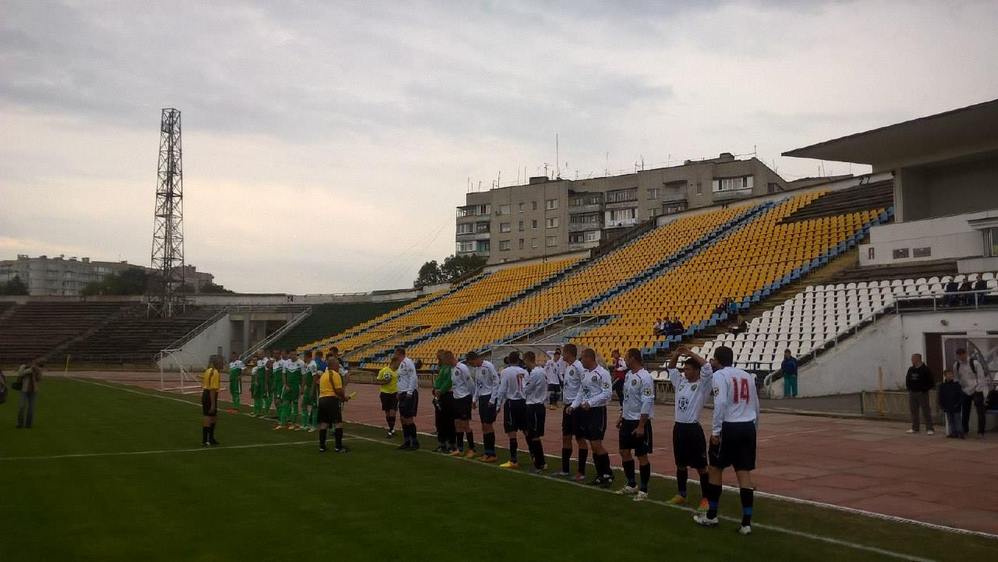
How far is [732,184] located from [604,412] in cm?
6804

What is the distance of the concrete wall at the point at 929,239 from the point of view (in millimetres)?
25297

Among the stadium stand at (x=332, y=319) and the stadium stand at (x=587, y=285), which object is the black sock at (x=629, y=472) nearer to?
the stadium stand at (x=587, y=285)

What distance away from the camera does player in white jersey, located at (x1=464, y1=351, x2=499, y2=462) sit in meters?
13.1

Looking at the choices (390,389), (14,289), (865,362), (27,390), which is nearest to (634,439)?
(390,389)

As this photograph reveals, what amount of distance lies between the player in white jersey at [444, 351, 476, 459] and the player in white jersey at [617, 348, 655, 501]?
4233 mm

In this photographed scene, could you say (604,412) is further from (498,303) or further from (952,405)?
(498,303)

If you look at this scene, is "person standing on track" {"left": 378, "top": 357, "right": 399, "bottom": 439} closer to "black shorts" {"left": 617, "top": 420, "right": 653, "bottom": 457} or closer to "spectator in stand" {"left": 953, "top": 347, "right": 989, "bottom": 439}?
"black shorts" {"left": 617, "top": 420, "right": 653, "bottom": 457}

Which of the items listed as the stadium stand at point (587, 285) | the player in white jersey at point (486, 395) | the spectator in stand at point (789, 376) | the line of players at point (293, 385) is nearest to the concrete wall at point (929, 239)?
the spectator in stand at point (789, 376)

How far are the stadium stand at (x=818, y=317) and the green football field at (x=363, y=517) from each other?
48.4 feet

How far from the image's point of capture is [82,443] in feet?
48.1

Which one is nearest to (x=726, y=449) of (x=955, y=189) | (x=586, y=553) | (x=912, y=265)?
(x=586, y=553)

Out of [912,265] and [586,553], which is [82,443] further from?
[912,265]

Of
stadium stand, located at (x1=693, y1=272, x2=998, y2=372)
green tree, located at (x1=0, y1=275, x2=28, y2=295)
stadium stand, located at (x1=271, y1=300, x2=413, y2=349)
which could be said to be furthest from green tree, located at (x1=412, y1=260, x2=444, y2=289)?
stadium stand, located at (x1=693, y1=272, x2=998, y2=372)

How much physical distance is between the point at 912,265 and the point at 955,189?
4.42m
